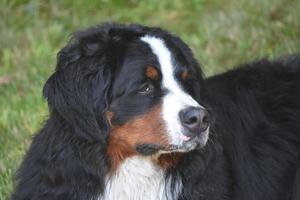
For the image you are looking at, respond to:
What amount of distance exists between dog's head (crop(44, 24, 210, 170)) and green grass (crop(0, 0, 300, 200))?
167 centimetres

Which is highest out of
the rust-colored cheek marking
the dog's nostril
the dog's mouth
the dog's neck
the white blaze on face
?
the white blaze on face

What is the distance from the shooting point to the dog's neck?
479 centimetres

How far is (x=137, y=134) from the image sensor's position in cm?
454

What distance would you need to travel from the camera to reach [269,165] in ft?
18.0

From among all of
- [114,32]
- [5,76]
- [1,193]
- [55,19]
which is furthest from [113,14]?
[114,32]

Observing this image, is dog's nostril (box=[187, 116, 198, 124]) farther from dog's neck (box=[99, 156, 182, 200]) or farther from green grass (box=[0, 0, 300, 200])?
green grass (box=[0, 0, 300, 200])

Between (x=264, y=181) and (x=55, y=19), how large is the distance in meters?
5.43

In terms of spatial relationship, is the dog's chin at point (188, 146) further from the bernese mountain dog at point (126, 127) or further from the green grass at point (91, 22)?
the green grass at point (91, 22)

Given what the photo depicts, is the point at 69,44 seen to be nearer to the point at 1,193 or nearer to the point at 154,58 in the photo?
the point at 154,58

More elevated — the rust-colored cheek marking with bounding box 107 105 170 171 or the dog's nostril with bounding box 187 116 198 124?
the dog's nostril with bounding box 187 116 198 124

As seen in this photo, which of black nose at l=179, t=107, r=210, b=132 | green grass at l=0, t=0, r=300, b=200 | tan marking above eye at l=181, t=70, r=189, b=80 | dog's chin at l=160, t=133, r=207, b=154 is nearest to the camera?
black nose at l=179, t=107, r=210, b=132

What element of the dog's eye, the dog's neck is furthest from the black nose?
the dog's neck

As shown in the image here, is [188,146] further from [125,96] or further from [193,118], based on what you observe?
[125,96]

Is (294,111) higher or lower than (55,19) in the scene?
lower
